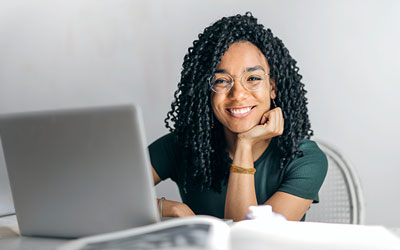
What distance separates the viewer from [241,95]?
63.9 inches

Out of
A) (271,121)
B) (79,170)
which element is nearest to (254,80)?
(271,121)

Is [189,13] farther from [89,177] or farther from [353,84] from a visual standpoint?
[89,177]

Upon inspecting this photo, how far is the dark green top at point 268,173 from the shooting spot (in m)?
1.56

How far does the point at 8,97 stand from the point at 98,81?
47cm

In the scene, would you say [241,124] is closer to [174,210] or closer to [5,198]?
[174,210]

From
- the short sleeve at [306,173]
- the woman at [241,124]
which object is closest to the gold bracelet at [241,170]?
the woman at [241,124]

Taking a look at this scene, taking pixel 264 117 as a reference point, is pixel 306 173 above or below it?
below

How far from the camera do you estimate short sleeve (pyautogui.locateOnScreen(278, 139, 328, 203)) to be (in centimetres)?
153

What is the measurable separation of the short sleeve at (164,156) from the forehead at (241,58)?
1.23 ft

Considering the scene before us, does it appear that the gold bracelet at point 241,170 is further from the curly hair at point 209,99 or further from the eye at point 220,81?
the eye at point 220,81

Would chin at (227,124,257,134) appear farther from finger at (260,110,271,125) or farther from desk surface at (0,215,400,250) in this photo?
desk surface at (0,215,400,250)

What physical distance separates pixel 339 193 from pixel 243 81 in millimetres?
601

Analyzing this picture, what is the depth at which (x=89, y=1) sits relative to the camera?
2391 millimetres

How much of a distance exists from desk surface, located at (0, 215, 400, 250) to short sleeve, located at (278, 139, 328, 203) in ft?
2.06
